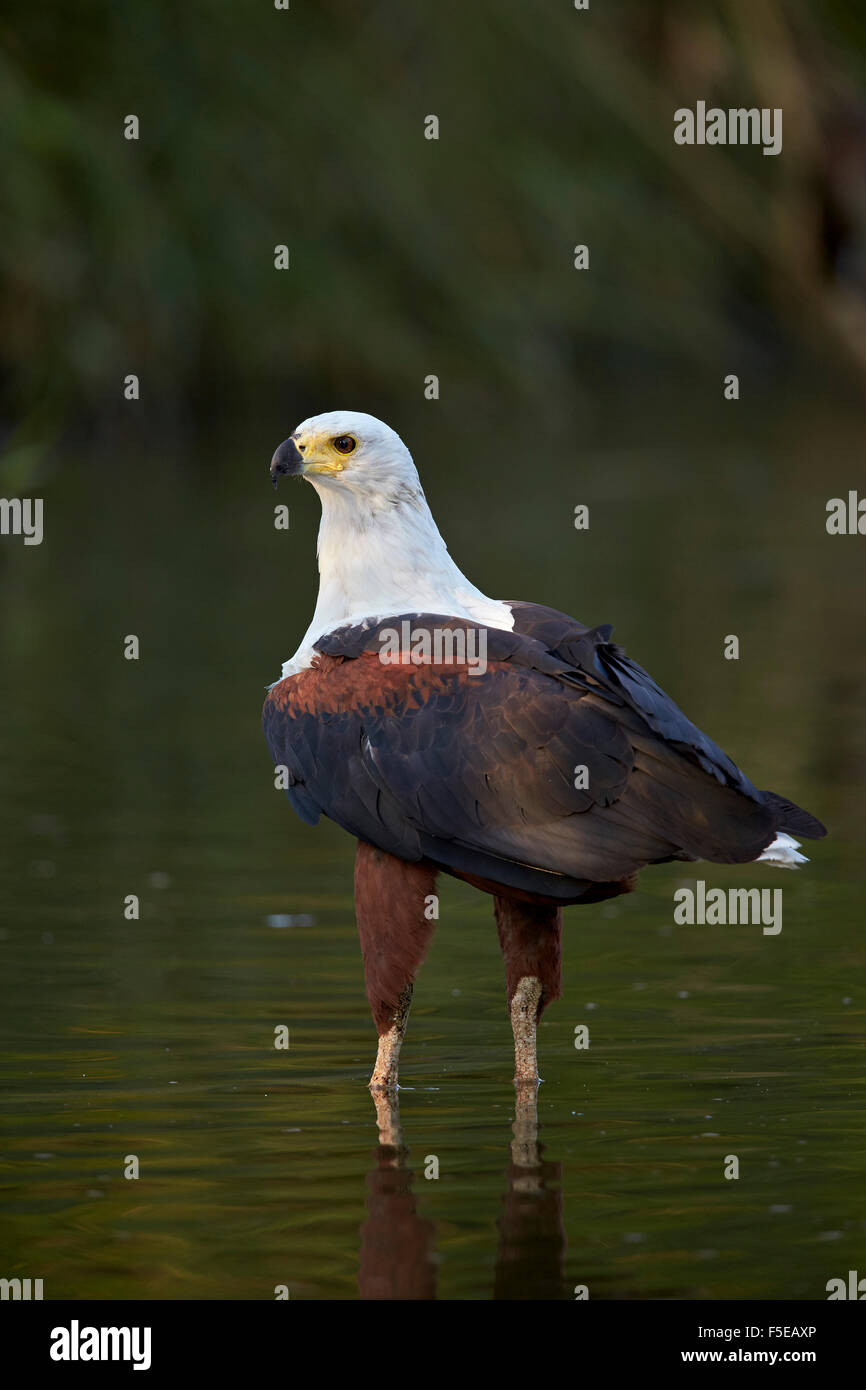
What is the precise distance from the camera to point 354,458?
6730mm

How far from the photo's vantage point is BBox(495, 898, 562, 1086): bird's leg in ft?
21.4

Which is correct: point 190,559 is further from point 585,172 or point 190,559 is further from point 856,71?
point 856,71

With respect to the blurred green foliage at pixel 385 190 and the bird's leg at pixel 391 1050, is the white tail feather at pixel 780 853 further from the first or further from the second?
the blurred green foliage at pixel 385 190

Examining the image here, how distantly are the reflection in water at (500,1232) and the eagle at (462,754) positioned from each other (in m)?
0.56

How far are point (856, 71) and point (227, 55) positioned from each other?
35.7 ft

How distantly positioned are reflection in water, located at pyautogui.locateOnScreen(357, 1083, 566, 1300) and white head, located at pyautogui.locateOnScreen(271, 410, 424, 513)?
1751 mm

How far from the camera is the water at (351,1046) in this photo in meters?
5.31

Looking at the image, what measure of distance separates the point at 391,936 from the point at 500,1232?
3.83 ft
